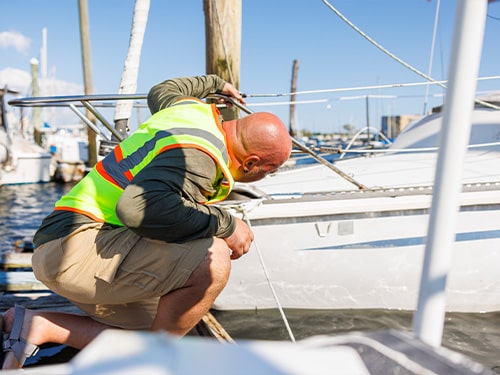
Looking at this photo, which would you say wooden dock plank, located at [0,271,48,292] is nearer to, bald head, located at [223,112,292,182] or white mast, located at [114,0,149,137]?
white mast, located at [114,0,149,137]

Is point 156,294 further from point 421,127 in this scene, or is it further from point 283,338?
point 421,127

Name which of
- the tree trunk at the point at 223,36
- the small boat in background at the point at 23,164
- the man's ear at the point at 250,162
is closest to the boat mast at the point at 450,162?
the man's ear at the point at 250,162

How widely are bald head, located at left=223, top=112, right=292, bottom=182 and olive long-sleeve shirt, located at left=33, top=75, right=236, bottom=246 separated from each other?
0.16 m

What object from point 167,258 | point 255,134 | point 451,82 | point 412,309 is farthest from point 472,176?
point 451,82

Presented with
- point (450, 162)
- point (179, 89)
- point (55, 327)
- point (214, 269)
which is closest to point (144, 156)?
point (214, 269)

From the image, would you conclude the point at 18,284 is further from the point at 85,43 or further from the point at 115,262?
the point at 85,43

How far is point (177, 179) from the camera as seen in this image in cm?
177

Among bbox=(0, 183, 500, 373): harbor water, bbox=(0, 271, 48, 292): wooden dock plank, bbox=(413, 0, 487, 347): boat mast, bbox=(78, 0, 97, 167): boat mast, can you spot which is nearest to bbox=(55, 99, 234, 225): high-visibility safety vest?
bbox=(413, 0, 487, 347): boat mast

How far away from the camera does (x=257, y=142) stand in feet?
6.57

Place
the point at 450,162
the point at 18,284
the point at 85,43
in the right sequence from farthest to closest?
1. the point at 85,43
2. the point at 18,284
3. the point at 450,162

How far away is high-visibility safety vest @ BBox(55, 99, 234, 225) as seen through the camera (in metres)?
1.90

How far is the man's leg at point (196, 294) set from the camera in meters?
2.01

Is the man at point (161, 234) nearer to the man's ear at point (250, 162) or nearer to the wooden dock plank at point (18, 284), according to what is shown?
the man's ear at point (250, 162)

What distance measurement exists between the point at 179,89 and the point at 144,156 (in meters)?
0.81
